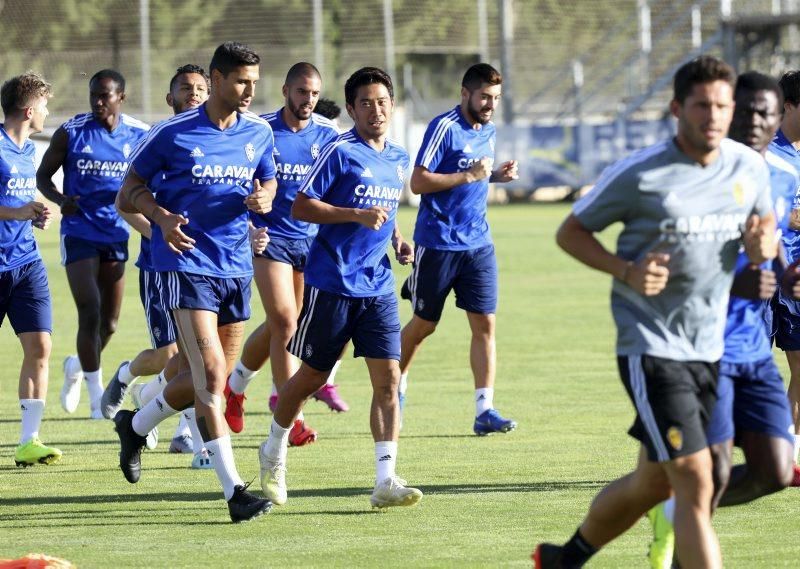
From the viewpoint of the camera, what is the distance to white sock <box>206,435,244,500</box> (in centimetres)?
751

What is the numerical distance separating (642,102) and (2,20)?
19.2 meters

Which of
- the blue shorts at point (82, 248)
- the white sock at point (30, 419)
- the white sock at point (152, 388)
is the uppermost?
the blue shorts at point (82, 248)

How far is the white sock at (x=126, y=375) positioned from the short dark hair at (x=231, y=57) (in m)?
3.42

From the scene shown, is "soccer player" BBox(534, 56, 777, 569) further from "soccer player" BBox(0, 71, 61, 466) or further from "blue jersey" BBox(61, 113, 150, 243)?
"blue jersey" BBox(61, 113, 150, 243)

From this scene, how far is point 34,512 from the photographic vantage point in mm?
7805

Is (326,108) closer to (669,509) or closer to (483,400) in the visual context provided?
(483,400)

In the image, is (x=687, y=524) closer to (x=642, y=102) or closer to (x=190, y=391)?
(x=190, y=391)

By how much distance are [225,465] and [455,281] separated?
342cm

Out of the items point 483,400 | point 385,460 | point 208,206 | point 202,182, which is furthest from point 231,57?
point 483,400

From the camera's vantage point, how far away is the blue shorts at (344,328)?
7.84 metres

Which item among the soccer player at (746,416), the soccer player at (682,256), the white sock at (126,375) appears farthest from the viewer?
the white sock at (126,375)

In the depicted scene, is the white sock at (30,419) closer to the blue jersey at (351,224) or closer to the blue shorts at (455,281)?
the blue jersey at (351,224)

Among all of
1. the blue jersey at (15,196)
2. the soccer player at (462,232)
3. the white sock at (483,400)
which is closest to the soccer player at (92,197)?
the blue jersey at (15,196)

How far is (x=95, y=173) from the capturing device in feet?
36.1
